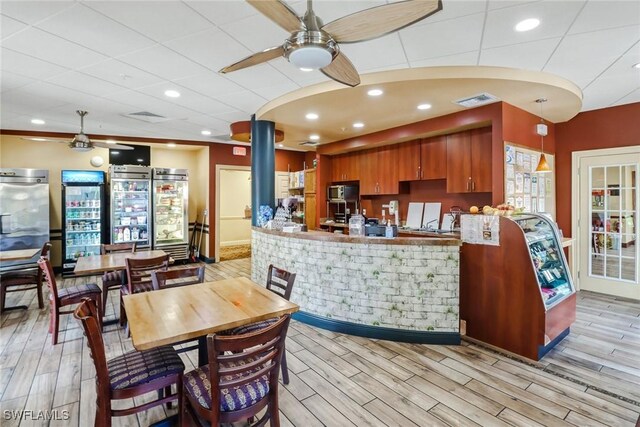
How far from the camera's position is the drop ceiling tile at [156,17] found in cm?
220

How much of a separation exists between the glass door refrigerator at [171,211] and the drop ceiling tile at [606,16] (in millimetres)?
6891

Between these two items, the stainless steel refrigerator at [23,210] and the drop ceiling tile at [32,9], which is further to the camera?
the stainless steel refrigerator at [23,210]

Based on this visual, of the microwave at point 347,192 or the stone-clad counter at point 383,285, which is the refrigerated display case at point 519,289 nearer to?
the stone-clad counter at point 383,285

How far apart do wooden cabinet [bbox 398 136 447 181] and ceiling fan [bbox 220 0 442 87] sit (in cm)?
375

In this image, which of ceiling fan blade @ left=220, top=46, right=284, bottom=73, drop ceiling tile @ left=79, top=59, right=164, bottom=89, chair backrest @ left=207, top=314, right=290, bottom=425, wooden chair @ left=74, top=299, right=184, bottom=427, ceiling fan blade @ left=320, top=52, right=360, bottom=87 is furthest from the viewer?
drop ceiling tile @ left=79, top=59, right=164, bottom=89

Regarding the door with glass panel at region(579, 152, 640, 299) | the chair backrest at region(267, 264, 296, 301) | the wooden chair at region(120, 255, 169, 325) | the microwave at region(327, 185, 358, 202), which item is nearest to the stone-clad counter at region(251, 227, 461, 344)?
the chair backrest at region(267, 264, 296, 301)

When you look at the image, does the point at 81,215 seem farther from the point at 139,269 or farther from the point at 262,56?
the point at 262,56

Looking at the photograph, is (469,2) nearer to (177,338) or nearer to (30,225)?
(177,338)

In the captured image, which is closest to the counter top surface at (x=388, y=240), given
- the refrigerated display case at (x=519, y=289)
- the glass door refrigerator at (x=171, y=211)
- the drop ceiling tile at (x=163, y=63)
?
the refrigerated display case at (x=519, y=289)

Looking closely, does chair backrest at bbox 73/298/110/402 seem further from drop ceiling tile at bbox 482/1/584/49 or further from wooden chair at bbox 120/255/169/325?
drop ceiling tile at bbox 482/1/584/49

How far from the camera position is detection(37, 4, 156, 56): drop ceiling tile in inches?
91.7

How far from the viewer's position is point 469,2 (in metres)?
2.18

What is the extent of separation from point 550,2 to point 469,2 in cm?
56

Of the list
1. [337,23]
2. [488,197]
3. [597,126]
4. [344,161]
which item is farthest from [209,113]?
[597,126]
